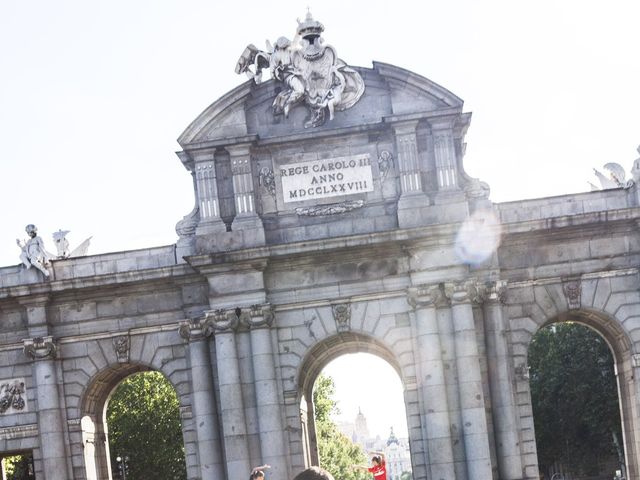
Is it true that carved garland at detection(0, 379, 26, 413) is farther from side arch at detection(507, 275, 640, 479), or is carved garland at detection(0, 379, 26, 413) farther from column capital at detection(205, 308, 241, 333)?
side arch at detection(507, 275, 640, 479)

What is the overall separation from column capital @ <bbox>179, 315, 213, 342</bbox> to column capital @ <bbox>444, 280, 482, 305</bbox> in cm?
549

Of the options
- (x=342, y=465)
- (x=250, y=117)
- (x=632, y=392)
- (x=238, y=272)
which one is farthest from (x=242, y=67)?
(x=342, y=465)

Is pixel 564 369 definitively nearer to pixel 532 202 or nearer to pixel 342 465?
pixel 532 202

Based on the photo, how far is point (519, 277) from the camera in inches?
1258

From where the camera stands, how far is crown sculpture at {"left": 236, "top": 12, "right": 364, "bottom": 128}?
105 ft

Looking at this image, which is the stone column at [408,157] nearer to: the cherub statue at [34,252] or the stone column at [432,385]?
the stone column at [432,385]

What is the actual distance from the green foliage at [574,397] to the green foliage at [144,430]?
15.3 meters

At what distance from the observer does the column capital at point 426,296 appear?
31047mm

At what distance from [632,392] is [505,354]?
131 inches

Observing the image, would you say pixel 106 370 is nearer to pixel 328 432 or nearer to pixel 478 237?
pixel 478 237

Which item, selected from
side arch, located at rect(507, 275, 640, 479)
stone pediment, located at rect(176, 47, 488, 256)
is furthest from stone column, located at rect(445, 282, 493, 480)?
stone pediment, located at rect(176, 47, 488, 256)

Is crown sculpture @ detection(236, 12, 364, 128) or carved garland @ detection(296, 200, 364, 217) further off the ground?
crown sculpture @ detection(236, 12, 364, 128)

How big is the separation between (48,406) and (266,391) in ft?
17.9

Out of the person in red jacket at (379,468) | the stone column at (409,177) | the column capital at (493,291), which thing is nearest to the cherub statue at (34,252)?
the stone column at (409,177)
